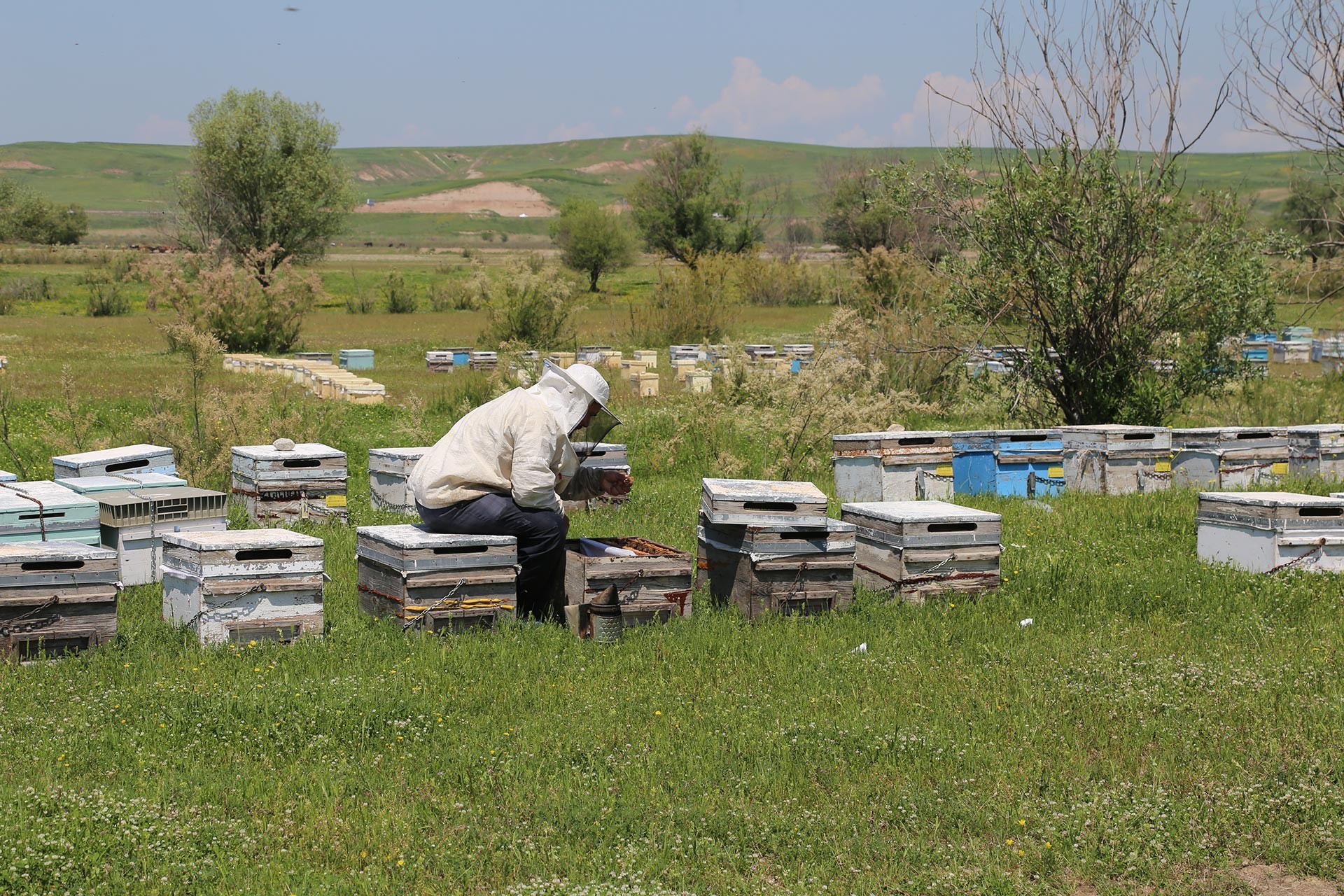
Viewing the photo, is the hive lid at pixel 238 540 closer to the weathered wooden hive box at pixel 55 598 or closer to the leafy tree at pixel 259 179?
the weathered wooden hive box at pixel 55 598

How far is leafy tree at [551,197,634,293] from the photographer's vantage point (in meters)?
66.6

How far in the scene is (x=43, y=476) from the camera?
1229 cm

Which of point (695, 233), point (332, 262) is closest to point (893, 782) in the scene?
point (695, 233)

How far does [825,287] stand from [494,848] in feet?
163

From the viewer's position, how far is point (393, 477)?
1095 cm

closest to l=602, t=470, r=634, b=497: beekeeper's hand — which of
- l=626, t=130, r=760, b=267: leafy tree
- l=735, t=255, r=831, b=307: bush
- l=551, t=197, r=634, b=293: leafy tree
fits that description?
l=735, t=255, r=831, b=307: bush

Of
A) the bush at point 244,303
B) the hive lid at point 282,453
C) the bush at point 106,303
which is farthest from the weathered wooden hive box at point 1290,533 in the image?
the bush at point 106,303

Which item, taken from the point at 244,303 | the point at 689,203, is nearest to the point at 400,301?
the point at 244,303

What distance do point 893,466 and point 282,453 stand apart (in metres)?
5.35

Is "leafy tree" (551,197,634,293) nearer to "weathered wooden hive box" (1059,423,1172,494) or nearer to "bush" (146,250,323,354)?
"bush" (146,250,323,354)

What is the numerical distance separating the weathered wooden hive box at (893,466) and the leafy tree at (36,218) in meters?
93.4

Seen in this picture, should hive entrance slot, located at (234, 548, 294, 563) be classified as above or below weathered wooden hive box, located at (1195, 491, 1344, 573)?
above

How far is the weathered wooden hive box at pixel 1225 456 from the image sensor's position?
1220 cm

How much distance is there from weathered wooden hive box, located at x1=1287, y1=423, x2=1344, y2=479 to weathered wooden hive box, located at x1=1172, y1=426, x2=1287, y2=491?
0.19 metres
